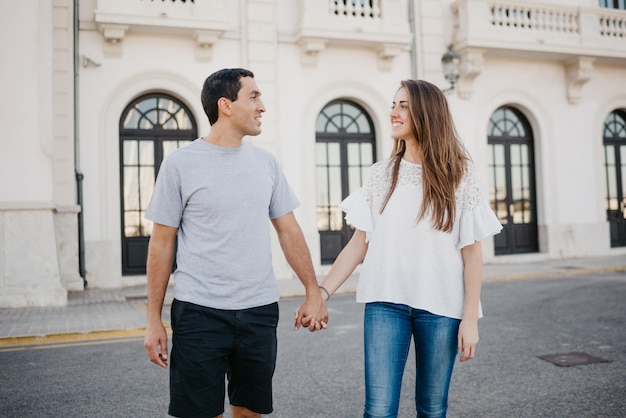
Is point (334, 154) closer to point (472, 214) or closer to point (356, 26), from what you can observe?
point (356, 26)

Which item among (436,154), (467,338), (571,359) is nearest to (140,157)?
(571,359)

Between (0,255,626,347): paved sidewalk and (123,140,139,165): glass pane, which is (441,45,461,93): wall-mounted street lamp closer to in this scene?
(0,255,626,347): paved sidewalk

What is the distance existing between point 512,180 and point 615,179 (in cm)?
339

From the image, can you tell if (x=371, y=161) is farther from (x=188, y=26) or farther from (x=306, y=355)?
(x=306, y=355)

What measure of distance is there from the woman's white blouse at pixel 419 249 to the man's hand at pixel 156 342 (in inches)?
35.4

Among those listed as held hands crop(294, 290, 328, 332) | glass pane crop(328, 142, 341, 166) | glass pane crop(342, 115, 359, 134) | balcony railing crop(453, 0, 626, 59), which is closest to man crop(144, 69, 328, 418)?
held hands crop(294, 290, 328, 332)

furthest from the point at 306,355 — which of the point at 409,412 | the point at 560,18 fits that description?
the point at 560,18

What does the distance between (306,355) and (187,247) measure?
3502 millimetres

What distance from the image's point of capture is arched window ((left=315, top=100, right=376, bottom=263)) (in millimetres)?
13672

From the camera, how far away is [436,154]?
2611mm

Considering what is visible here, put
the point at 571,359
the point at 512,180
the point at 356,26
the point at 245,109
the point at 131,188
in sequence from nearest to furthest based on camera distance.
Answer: the point at 245,109 → the point at 571,359 → the point at 131,188 → the point at 356,26 → the point at 512,180

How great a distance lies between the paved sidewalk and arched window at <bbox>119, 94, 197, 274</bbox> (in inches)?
39.0

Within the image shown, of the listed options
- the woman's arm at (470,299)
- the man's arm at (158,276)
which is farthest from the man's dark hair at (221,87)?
the woman's arm at (470,299)

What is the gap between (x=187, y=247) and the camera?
2.61 m
